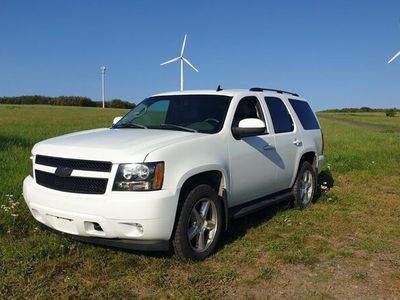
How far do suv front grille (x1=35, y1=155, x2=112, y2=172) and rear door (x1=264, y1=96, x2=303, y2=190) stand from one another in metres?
2.79

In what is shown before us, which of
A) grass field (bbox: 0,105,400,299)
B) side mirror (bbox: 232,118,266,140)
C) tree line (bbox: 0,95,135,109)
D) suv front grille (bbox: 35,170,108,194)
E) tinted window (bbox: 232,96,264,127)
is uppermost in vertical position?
tinted window (bbox: 232,96,264,127)

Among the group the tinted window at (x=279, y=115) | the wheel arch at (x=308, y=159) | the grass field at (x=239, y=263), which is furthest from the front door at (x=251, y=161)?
the wheel arch at (x=308, y=159)

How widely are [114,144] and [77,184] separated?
20.3 inches

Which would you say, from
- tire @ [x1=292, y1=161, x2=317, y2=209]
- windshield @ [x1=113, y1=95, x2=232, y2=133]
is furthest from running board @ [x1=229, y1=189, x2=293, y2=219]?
windshield @ [x1=113, y1=95, x2=232, y2=133]

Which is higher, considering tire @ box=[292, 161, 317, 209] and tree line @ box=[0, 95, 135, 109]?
tire @ box=[292, 161, 317, 209]

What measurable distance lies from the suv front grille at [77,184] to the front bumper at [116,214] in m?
0.06

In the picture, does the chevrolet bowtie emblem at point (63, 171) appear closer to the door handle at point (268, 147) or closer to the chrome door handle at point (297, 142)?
the door handle at point (268, 147)

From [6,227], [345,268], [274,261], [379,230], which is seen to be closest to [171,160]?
[274,261]

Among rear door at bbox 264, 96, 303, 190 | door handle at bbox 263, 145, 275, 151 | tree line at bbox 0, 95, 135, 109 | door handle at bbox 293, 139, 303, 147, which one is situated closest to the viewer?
door handle at bbox 263, 145, 275, 151

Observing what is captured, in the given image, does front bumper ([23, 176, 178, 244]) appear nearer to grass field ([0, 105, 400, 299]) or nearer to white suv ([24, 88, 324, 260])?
white suv ([24, 88, 324, 260])

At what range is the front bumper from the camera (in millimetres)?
4367

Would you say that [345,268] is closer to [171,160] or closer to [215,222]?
[215,222]

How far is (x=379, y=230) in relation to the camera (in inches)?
252

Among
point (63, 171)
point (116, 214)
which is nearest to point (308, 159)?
point (116, 214)
